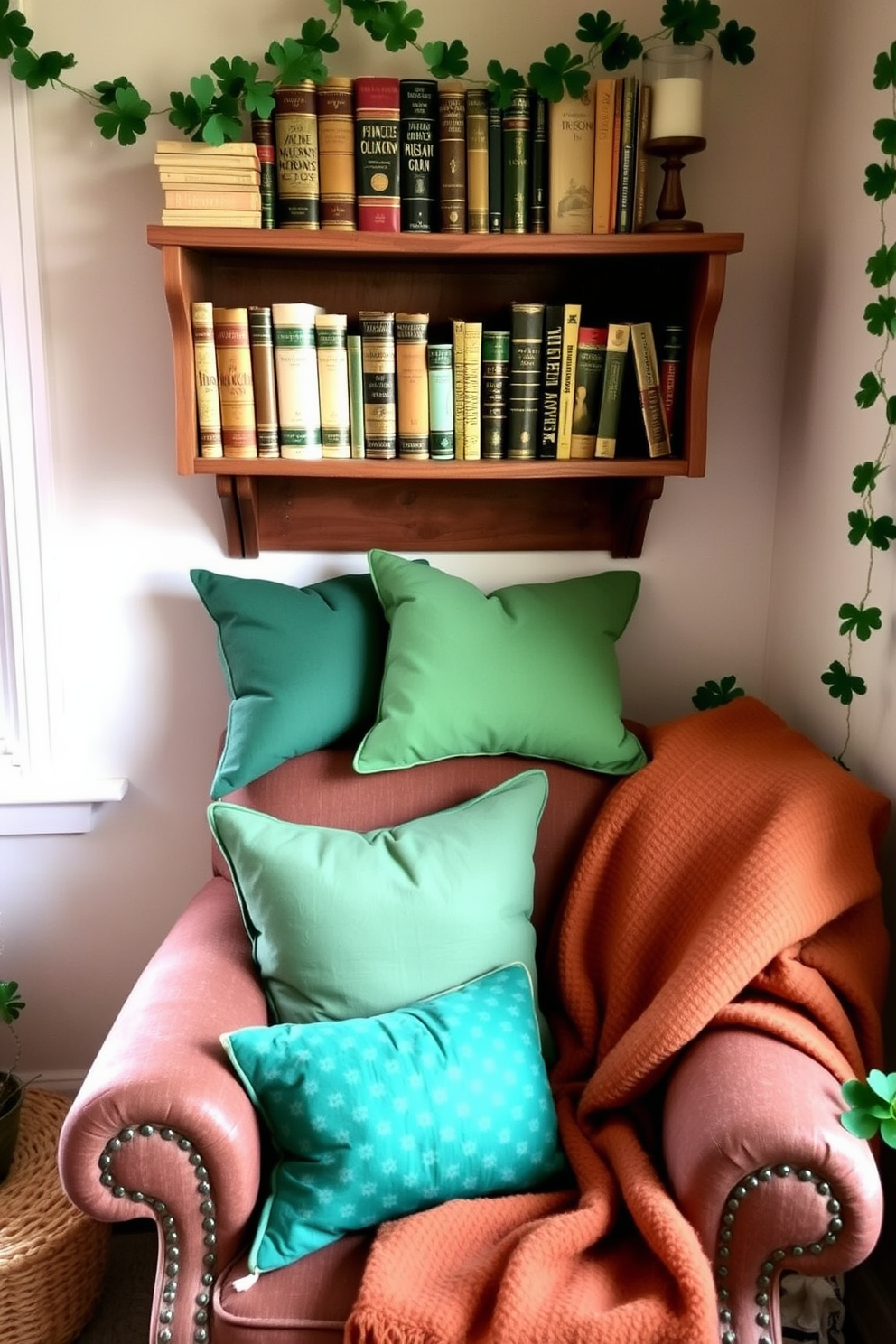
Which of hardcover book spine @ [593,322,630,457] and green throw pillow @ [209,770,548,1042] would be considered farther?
hardcover book spine @ [593,322,630,457]

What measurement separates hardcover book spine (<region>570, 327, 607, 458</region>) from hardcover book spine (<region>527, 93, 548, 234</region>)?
0.58ft

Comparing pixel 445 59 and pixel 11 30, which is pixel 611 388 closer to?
pixel 445 59

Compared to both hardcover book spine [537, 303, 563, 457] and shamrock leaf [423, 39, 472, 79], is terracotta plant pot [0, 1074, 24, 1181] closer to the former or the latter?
hardcover book spine [537, 303, 563, 457]

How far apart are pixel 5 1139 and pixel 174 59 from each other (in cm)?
174

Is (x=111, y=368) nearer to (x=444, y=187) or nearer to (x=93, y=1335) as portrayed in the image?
(x=444, y=187)

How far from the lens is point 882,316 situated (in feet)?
4.86

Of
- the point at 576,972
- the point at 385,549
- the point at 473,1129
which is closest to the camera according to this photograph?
the point at 473,1129

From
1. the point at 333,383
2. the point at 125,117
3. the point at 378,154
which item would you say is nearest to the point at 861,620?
the point at 333,383

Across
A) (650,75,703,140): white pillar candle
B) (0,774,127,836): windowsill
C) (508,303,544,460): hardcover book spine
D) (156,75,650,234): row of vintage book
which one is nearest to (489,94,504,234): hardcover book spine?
(156,75,650,234): row of vintage book

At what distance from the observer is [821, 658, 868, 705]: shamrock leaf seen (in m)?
1.62

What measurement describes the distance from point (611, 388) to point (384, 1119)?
44.8 inches

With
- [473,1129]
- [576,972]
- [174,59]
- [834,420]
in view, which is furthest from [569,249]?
[473,1129]

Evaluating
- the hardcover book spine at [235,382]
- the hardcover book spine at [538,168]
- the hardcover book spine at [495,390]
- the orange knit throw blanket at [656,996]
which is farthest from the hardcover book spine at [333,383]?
the orange knit throw blanket at [656,996]

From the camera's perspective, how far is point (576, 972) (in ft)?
5.45
